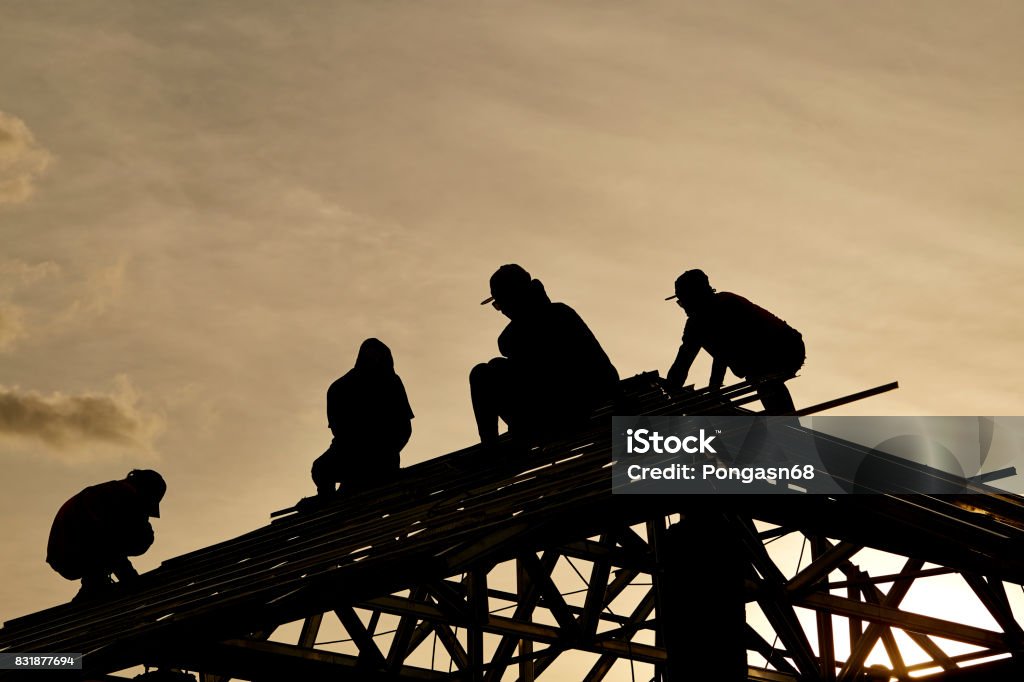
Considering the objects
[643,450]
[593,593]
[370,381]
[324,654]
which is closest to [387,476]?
[370,381]

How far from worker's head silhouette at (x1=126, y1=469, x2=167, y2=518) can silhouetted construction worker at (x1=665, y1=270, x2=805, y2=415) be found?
5100 mm

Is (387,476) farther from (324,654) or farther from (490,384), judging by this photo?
(324,654)

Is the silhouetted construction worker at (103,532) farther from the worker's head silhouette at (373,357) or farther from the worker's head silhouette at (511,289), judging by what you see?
the worker's head silhouette at (511,289)

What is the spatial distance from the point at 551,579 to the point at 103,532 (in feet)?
15.6

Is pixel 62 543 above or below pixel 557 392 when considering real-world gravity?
below

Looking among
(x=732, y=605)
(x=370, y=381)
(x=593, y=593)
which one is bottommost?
(x=732, y=605)

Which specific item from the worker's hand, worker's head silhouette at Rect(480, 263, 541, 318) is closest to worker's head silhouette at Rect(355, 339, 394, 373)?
worker's head silhouette at Rect(480, 263, 541, 318)

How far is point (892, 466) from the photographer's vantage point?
859cm

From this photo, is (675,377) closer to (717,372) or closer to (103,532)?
(717,372)

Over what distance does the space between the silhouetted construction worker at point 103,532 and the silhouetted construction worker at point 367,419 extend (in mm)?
1803

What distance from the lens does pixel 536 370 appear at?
10867 millimetres

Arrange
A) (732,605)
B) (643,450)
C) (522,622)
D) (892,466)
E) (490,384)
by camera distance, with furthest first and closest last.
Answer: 1. (490,384)
2. (522,622)
3. (892,466)
4. (643,450)
5. (732,605)

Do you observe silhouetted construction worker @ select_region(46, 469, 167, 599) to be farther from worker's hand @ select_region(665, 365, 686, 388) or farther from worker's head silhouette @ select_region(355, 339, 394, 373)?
worker's hand @ select_region(665, 365, 686, 388)

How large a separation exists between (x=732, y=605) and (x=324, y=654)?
12.0 feet
